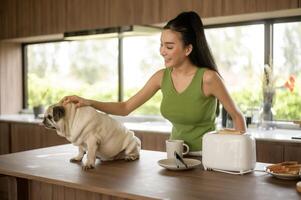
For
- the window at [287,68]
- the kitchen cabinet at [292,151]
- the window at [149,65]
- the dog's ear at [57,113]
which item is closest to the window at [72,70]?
the window at [149,65]

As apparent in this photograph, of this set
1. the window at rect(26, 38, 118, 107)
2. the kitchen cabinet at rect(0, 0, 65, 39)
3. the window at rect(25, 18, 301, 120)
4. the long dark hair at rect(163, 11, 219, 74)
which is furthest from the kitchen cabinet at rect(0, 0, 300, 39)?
the long dark hair at rect(163, 11, 219, 74)

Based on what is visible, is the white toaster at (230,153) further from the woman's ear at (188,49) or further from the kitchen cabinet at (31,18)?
the kitchen cabinet at (31,18)

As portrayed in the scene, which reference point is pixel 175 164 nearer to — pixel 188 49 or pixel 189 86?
pixel 189 86

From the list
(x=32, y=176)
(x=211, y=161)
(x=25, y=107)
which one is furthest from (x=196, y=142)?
(x=25, y=107)

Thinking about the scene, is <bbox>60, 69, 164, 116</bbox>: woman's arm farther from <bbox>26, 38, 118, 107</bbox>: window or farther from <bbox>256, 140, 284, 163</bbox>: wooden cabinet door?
<bbox>26, 38, 118, 107</bbox>: window

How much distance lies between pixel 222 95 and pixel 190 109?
0.16 m

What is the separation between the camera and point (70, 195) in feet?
6.01

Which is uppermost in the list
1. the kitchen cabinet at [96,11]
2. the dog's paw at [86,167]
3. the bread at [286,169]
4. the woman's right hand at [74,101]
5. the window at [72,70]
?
the kitchen cabinet at [96,11]

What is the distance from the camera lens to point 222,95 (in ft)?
5.91

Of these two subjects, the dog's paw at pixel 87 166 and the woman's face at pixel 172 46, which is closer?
the dog's paw at pixel 87 166

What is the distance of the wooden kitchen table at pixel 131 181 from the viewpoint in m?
1.28

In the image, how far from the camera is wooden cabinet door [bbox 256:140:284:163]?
259 centimetres

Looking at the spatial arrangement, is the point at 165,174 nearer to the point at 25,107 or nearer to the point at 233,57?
the point at 233,57

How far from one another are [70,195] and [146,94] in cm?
60
